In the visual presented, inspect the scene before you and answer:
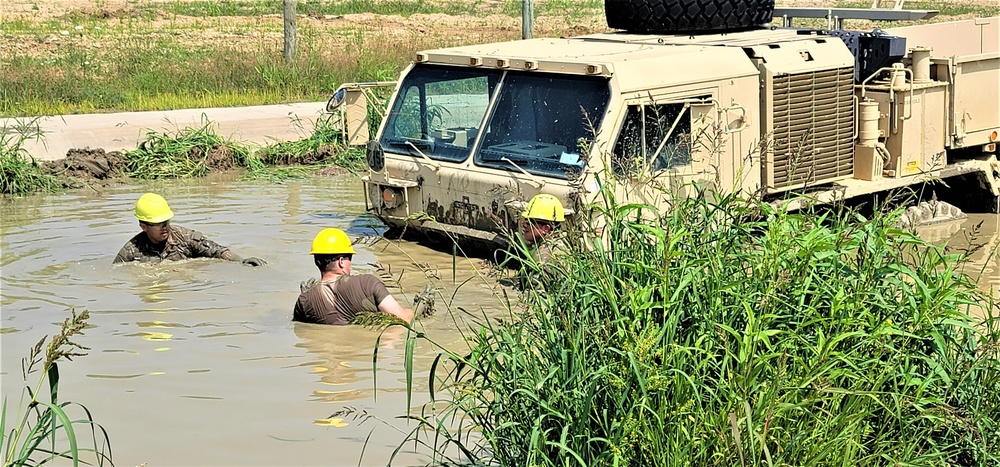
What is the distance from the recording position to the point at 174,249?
32.1 feet

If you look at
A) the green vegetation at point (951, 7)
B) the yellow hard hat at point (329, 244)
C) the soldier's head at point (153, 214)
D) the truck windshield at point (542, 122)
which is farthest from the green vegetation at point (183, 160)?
the green vegetation at point (951, 7)

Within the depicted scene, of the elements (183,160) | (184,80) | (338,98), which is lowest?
(183,160)

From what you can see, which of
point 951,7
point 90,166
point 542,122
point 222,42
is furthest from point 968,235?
point 951,7

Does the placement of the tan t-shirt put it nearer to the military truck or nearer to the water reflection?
the military truck

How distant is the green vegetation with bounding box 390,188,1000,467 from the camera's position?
13.9 feet

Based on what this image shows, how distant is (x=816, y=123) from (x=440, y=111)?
9.41 ft

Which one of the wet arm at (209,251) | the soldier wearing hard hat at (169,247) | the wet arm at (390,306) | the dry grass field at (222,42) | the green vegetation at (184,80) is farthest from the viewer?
the dry grass field at (222,42)

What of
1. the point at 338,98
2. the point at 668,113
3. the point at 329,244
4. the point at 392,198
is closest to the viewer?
the point at 329,244

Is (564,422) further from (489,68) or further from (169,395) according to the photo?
(489,68)

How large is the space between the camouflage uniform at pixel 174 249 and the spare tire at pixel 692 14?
3.68 metres

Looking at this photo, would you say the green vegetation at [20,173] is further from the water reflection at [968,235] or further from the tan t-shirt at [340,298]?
the water reflection at [968,235]

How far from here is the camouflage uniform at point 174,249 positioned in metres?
9.77

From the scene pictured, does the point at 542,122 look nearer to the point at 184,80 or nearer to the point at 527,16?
the point at 184,80

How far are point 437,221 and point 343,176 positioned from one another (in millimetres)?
4773
